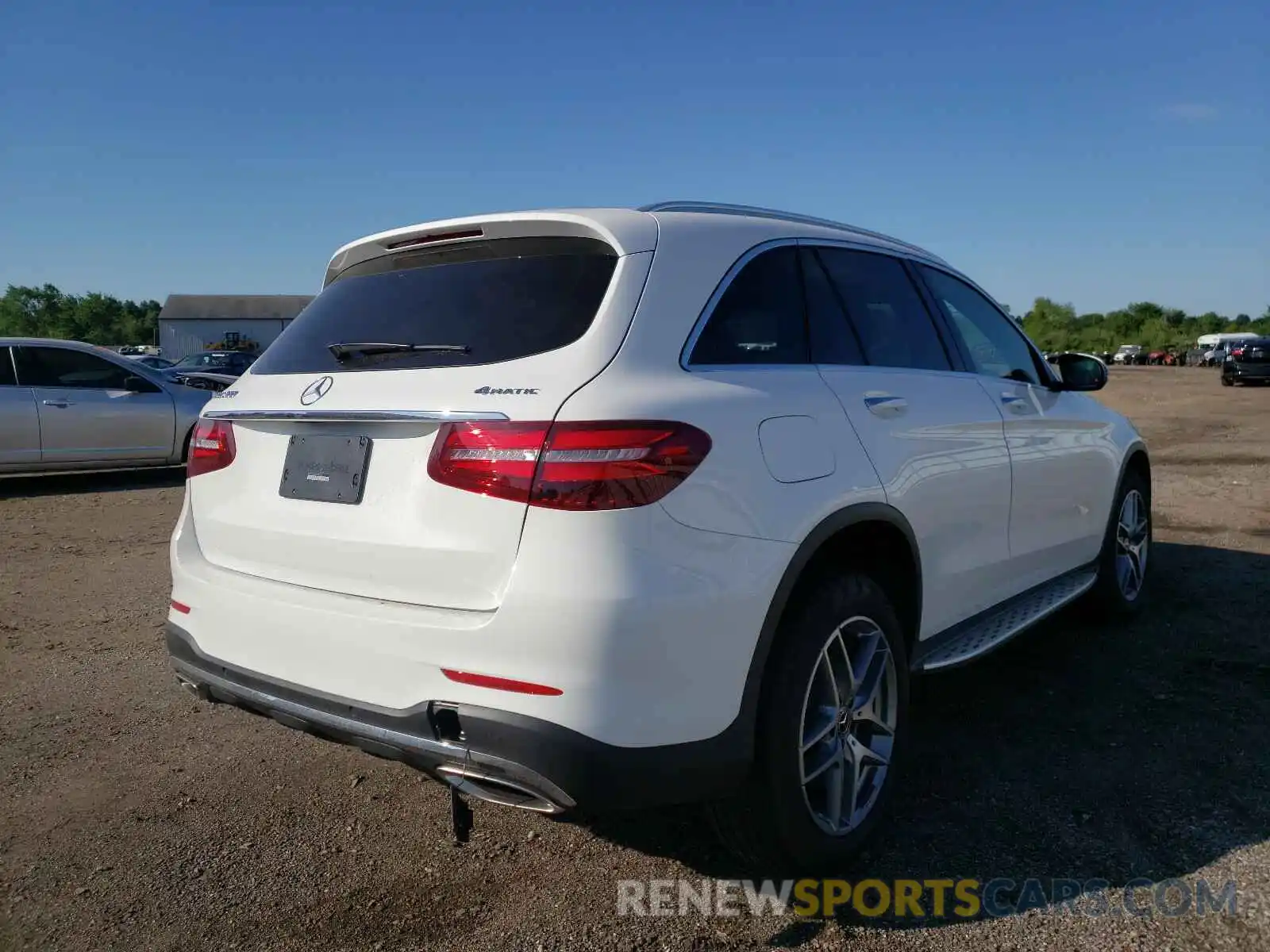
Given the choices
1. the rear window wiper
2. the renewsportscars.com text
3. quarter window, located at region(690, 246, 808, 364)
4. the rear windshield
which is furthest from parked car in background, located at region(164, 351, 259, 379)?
the renewsportscars.com text

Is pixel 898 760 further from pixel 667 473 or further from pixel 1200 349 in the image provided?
pixel 1200 349

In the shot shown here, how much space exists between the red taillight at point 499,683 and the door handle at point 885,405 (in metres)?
1.41

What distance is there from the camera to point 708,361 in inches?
102

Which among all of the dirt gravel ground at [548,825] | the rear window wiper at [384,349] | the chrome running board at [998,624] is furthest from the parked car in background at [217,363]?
the rear window wiper at [384,349]

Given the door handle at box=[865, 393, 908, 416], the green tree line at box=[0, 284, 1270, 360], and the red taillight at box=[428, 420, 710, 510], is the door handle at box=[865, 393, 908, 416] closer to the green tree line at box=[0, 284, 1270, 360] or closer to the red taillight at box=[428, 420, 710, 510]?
the red taillight at box=[428, 420, 710, 510]

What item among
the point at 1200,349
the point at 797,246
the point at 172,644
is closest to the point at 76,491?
the point at 172,644

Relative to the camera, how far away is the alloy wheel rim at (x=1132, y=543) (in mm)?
5254

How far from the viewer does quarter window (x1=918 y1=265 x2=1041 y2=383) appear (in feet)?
13.3

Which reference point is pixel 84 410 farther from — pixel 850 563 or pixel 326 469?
pixel 850 563

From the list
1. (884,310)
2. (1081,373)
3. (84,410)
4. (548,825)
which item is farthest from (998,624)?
(84,410)

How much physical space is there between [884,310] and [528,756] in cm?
211

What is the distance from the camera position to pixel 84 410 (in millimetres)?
10672

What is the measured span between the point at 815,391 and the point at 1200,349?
79.2 meters

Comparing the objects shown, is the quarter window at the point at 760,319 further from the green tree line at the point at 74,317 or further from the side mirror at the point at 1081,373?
the green tree line at the point at 74,317
